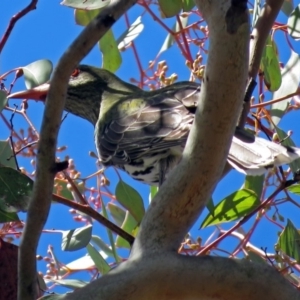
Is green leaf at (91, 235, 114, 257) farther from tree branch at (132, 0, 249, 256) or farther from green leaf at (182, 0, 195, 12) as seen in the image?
tree branch at (132, 0, 249, 256)

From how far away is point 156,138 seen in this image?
7.82 ft

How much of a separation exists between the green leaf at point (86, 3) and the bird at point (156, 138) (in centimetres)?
28

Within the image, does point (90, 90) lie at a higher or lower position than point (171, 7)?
higher

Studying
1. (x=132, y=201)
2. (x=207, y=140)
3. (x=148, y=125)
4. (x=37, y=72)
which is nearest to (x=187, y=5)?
(x=148, y=125)

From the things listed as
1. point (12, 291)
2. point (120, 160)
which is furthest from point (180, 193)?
point (120, 160)

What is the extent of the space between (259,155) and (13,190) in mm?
628

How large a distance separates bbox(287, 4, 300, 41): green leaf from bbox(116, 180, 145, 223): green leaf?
0.70 m

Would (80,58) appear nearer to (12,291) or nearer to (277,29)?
(12,291)

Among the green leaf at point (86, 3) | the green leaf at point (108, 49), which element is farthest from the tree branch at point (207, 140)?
the green leaf at point (108, 49)

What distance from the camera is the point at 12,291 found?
1.74 metres

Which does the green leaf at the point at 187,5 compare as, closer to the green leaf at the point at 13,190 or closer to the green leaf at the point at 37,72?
the green leaf at the point at 37,72

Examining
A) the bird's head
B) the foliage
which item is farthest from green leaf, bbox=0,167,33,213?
the bird's head

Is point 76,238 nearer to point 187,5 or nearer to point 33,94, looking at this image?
point 33,94

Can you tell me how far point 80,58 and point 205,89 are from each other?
0.24 meters
